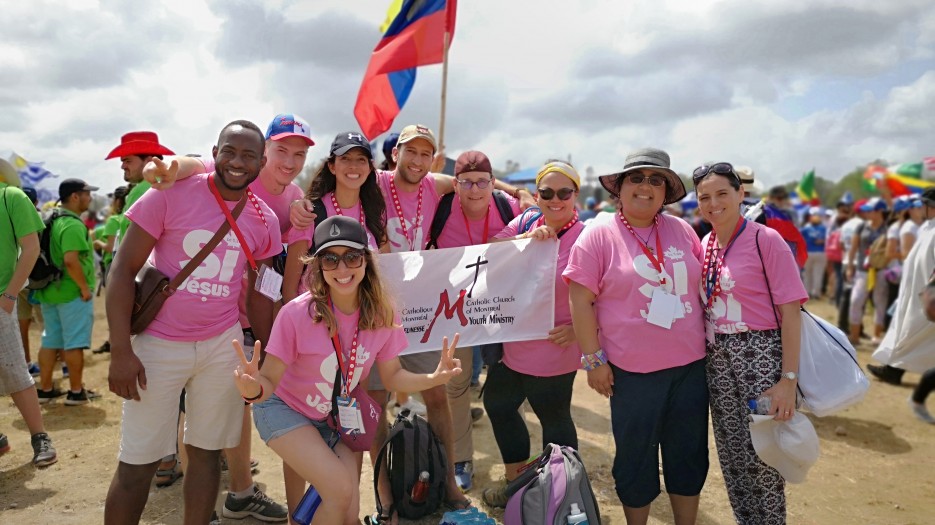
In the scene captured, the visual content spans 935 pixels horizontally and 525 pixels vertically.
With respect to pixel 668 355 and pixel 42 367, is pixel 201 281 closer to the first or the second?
pixel 668 355

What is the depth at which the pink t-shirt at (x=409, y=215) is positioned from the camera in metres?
4.32

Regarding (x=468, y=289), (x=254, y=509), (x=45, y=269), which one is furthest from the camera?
(x=45, y=269)

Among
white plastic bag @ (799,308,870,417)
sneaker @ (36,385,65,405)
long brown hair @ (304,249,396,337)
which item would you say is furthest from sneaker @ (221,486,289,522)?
sneaker @ (36,385,65,405)

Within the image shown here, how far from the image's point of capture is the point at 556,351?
159 inches

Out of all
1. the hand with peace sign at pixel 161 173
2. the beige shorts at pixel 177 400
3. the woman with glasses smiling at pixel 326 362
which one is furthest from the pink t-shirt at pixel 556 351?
the hand with peace sign at pixel 161 173

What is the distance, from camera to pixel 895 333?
681cm

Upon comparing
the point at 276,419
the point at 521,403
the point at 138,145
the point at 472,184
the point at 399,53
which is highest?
the point at 399,53

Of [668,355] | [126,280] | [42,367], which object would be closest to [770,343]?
[668,355]

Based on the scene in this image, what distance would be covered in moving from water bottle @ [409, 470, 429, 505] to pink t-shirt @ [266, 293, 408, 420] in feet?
3.65

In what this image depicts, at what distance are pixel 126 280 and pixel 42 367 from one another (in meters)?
5.43

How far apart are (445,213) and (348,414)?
1.84m

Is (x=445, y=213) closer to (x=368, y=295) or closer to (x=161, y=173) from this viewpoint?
(x=368, y=295)

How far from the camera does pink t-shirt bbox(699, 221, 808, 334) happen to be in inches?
127

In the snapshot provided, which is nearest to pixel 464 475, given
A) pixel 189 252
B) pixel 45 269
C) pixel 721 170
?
pixel 189 252
